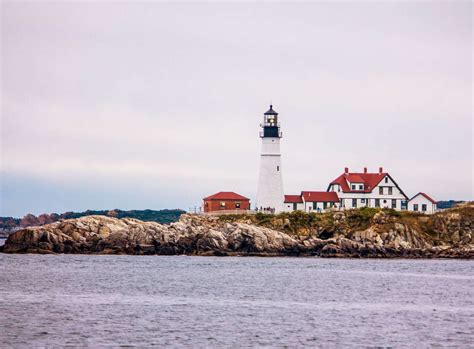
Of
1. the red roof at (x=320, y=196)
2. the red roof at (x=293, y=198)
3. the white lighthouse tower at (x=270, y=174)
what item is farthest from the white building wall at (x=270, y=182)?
the red roof at (x=320, y=196)

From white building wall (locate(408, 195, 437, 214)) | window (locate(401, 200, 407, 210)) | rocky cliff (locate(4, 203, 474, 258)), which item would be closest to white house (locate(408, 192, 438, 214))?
white building wall (locate(408, 195, 437, 214))

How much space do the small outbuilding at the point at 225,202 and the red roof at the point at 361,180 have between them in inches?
455

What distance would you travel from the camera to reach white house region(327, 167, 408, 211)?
9862 centimetres

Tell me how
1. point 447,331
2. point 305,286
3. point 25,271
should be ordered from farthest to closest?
point 25,271
point 305,286
point 447,331

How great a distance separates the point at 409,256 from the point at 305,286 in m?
29.0

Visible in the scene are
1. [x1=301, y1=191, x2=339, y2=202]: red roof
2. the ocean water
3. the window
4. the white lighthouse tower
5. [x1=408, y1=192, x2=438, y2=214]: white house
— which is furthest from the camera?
the window

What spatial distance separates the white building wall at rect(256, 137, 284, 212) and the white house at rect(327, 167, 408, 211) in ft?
28.9

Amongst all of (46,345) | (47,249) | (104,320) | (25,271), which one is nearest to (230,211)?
(47,249)

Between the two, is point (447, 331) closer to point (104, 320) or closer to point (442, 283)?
point (104, 320)

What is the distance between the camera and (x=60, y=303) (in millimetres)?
44875

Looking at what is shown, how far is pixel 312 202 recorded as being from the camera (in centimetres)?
9906

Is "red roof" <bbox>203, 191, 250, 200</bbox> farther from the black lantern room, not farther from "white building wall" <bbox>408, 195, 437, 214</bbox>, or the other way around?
"white building wall" <bbox>408, 195, 437, 214</bbox>

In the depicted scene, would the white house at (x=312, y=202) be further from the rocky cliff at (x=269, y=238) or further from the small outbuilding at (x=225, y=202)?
the rocky cliff at (x=269, y=238)

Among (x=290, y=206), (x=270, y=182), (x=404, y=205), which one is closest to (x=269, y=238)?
(x=270, y=182)
